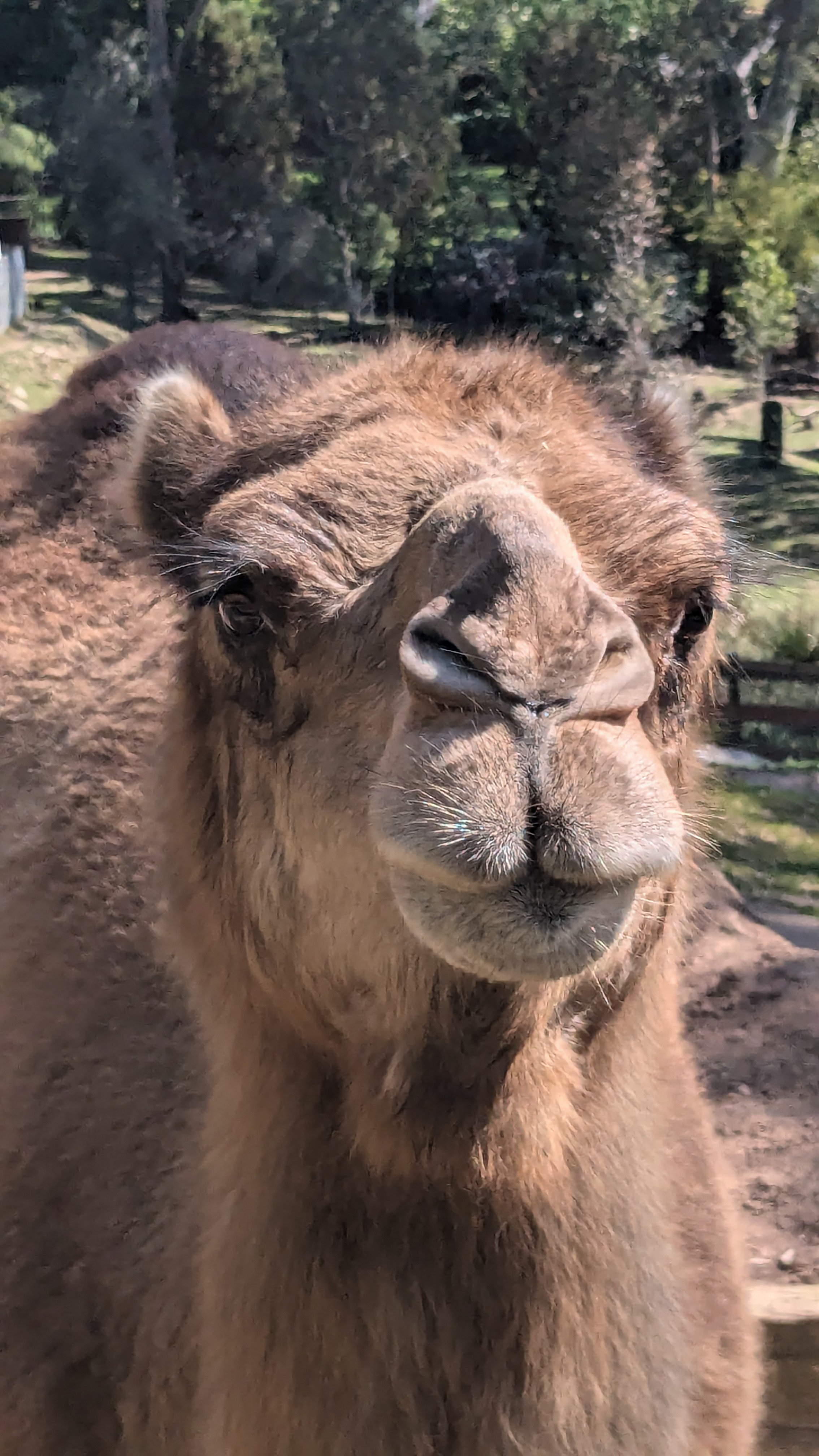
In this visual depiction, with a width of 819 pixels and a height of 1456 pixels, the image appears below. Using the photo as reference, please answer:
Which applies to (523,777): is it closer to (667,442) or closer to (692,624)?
(692,624)

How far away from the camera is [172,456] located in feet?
7.49

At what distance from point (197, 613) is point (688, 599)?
0.88m

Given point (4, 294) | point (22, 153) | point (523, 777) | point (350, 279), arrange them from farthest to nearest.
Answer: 1. point (22, 153)
2. point (4, 294)
3. point (350, 279)
4. point (523, 777)

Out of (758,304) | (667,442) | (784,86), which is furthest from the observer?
(784,86)

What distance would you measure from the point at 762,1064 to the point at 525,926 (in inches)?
173

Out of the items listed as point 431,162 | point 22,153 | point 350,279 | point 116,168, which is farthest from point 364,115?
point 22,153

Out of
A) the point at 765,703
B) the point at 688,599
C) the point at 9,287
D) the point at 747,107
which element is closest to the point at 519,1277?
the point at 688,599

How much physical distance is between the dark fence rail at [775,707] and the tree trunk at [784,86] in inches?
400

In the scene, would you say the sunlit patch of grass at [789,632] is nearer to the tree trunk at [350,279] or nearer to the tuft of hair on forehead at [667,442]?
the tree trunk at [350,279]

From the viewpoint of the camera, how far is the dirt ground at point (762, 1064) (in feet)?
13.9

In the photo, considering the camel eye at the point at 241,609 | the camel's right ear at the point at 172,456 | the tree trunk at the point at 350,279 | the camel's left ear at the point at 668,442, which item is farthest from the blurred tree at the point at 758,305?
the camel eye at the point at 241,609

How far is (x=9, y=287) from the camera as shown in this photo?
16.2 metres

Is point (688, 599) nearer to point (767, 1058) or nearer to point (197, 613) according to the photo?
point (197, 613)

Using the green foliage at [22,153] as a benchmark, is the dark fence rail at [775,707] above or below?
below
